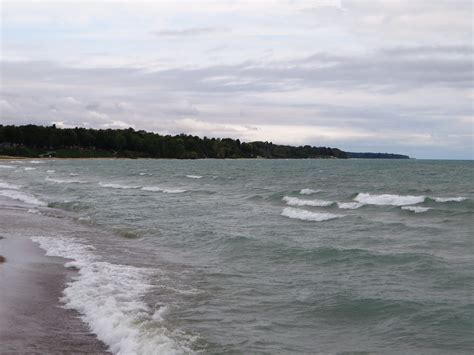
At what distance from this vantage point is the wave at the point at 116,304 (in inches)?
344

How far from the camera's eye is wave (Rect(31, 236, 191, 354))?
28.6ft

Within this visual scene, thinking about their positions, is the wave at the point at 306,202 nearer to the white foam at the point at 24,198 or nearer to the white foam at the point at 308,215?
the white foam at the point at 308,215

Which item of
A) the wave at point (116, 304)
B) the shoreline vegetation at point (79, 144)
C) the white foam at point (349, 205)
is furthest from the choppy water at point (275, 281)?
the shoreline vegetation at point (79, 144)

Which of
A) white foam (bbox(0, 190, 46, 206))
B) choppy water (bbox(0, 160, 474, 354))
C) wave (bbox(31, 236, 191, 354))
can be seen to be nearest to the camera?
wave (bbox(31, 236, 191, 354))

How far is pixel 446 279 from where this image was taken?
518 inches

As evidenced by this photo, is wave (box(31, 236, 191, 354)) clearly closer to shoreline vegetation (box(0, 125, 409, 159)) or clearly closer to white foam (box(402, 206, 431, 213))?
white foam (box(402, 206, 431, 213))

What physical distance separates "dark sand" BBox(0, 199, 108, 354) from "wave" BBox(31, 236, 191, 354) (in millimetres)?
250

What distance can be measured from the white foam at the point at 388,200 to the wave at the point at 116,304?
21615 millimetres

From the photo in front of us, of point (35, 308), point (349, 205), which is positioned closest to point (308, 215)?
point (349, 205)

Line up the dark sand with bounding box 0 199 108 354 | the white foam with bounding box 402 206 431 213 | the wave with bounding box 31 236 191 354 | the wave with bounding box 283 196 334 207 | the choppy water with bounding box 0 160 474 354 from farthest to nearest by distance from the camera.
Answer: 1. the wave with bounding box 283 196 334 207
2. the white foam with bounding box 402 206 431 213
3. the choppy water with bounding box 0 160 474 354
4. the wave with bounding box 31 236 191 354
5. the dark sand with bounding box 0 199 108 354

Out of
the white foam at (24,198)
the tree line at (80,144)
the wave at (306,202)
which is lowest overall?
the white foam at (24,198)

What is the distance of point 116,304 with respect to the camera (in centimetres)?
1086

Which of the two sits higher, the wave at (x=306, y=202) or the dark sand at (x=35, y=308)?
the wave at (x=306, y=202)

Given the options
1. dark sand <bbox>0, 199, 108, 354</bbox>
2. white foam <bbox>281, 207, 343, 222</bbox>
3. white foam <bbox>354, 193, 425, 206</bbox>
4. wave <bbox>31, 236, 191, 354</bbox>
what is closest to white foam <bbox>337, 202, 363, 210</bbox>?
white foam <bbox>354, 193, 425, 206</bbox>
